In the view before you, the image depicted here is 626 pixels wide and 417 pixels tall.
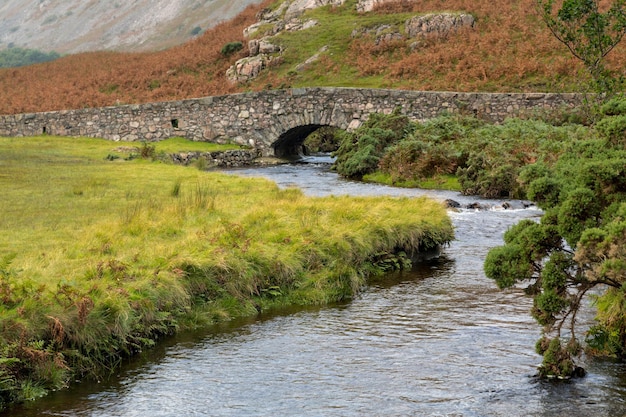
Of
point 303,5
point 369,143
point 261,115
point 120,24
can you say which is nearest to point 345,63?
point 261,115

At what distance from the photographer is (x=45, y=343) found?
40.2 feet

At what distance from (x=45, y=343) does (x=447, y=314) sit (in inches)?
291

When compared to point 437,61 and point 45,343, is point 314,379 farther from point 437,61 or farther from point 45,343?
point 437,61

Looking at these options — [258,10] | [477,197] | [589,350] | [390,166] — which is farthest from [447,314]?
[258,10]

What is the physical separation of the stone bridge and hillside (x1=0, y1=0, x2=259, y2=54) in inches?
3150

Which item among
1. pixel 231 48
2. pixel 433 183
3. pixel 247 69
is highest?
pixel 231 48

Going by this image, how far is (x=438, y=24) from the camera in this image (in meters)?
60.2

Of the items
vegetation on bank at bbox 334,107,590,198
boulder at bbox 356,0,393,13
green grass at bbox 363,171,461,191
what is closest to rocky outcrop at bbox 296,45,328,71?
boulder at bbox 356,0,393,13

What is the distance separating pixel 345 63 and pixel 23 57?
100.0 metres

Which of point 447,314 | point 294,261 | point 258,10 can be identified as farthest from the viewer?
point 258,10

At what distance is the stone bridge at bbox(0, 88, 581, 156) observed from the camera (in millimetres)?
49250

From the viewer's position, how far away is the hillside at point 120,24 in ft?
492

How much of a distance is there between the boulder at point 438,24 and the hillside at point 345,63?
22.9 inches

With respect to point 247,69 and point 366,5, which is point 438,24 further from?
point 247,69
